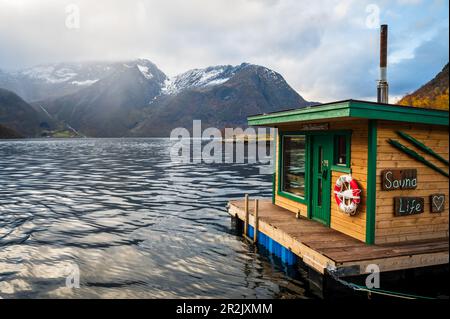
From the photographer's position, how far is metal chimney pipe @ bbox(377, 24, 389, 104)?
1418cm

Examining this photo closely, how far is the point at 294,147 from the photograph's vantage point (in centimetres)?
1380

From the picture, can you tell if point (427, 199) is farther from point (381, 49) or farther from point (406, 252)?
point (381, 49)

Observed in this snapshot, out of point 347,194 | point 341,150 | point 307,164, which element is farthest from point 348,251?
point 307,164

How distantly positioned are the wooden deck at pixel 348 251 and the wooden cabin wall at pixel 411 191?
1.06 ft

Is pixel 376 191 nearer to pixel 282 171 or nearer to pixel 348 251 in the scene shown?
pixel 348 251

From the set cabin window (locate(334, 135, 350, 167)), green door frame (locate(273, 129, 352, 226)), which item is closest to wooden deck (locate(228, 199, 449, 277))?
green door frame (locate(273, 129, 352, 226))

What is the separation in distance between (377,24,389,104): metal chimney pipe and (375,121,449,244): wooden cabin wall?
3.99 m

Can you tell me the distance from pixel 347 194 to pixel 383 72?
7.51 metres

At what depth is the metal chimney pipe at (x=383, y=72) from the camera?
14.2 meters

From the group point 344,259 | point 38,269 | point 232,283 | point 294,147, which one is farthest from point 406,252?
point 38,269

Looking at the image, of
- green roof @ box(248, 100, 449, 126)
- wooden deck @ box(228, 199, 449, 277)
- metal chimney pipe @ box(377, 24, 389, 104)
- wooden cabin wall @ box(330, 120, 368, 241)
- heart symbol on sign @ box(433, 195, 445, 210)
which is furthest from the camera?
metal chimney pipe @ box(377, 24, 389, 104)

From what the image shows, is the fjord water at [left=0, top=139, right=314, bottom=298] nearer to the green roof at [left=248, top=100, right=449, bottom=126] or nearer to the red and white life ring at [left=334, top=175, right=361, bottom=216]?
the red and white life ring at [left=334, top=175, right=361, bottom=216]

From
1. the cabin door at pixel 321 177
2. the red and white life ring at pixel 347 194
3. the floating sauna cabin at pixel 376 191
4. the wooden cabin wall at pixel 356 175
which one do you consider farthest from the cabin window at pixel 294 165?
the red and white life ring at pixel 347 194
